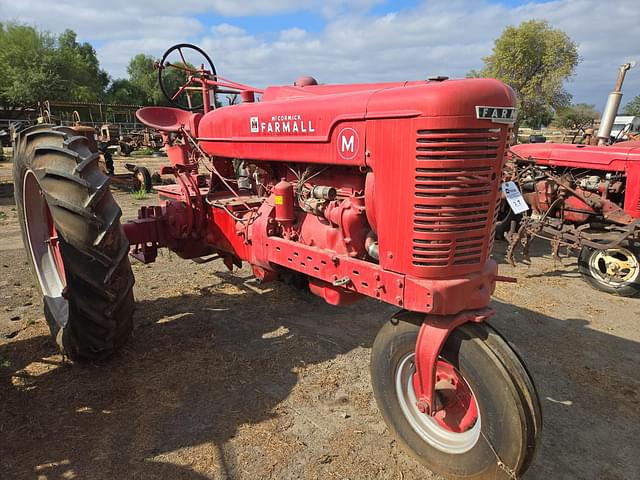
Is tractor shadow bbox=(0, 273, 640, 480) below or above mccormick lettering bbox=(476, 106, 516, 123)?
below

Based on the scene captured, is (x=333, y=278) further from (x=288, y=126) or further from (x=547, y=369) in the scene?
(x=547, y=369)

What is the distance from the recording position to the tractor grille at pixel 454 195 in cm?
192

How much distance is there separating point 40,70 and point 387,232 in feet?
136

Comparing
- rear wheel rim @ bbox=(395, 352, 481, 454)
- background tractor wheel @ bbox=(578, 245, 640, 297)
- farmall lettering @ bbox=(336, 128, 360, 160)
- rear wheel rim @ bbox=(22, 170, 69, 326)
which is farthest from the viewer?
background tractor wheel @ bbox=(578, 245, 640, 297)

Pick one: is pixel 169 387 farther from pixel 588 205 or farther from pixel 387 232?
pixel 588 205

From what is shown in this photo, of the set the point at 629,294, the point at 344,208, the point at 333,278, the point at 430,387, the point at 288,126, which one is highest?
the point at 288,126

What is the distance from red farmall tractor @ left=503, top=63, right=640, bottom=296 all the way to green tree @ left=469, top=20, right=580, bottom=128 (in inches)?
1035

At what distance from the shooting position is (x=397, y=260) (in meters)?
2.17

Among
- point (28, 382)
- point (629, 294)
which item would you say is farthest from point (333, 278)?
point (629, 294)

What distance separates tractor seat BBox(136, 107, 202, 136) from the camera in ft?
13.2

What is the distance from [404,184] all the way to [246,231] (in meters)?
1.41

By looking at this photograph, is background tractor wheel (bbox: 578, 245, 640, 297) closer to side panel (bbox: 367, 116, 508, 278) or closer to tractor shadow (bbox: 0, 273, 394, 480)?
tractor shadow (bbox: 0, 273, 394, 480)

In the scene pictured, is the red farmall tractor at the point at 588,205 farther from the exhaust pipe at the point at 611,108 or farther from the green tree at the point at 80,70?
the green tree at the point at 80,70

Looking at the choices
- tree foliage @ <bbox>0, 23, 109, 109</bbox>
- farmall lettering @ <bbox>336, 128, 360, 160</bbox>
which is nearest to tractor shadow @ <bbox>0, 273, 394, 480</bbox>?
farmall lettering @ <bbox>336, 128, 360, 160</bbox>
